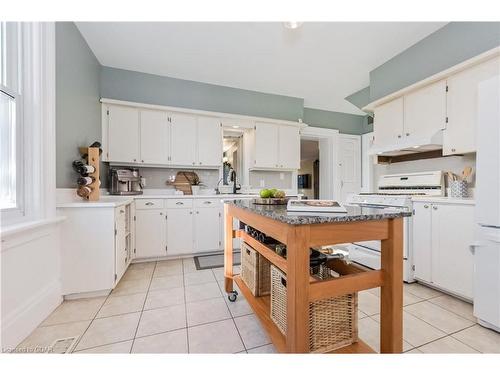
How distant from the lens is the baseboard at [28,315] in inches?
50.6

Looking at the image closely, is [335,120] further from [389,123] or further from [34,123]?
[34,123]

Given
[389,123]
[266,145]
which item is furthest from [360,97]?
[266,145]

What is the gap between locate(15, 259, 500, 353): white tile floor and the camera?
1326 millimetres

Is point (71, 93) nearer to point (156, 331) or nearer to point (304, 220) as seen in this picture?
point (156, 331)

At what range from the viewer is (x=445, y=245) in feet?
6.33

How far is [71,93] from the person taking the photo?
2.21m

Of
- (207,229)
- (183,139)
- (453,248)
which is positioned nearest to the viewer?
(453,248)

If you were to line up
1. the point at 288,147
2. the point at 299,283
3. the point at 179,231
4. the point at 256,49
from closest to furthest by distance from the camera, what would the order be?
1. the point at 299,283
2. the point at 256,49
3. the point at 179,231
4. the point at 288,147

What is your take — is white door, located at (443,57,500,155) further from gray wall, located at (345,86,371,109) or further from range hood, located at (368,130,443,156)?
gray wall, located at (345,86,371,109)

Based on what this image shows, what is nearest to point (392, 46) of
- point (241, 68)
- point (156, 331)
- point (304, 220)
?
point (241, 68)

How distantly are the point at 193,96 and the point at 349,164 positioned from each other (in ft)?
11.8

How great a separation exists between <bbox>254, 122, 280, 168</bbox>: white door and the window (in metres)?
2.82

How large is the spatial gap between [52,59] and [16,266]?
1683mm

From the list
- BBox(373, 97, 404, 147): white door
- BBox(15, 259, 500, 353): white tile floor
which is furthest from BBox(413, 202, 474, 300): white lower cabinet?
BBox(373, 97, 404, 147): white door
